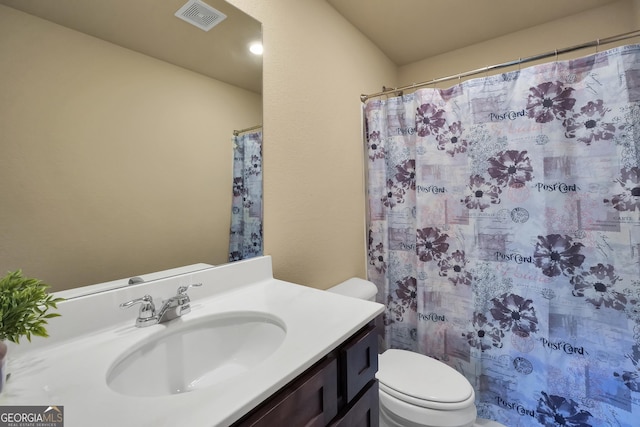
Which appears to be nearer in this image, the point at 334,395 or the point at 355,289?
the point at 334,395

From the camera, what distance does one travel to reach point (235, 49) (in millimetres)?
1089

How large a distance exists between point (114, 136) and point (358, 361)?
0.94 m

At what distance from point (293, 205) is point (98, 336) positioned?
835 millimetres

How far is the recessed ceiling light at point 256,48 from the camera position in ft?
3.74

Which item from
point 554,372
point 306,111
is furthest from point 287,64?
point 554,372

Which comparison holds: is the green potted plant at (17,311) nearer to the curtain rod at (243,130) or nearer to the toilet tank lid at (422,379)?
the curtain rod at (243,130)

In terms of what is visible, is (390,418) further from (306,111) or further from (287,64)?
(287,64)

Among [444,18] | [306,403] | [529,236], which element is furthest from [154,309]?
[444,18]

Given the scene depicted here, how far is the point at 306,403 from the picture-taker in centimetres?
59

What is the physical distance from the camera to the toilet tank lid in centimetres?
111

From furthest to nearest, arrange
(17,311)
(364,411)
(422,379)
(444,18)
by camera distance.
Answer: (444,18) → (422,379) → (364,411) → (17,311)

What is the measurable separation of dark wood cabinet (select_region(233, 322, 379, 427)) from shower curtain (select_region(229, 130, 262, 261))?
0.58 m

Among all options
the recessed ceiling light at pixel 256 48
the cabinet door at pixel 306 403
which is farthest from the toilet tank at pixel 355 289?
the recessed ceiling light at pixel 256 48

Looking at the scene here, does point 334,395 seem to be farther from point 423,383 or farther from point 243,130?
point 243,130
